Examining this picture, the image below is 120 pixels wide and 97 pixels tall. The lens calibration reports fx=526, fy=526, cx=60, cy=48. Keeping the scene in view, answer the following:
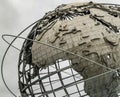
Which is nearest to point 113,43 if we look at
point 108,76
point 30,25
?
point 108,76

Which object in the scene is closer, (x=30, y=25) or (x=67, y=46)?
(x=67, y=46)

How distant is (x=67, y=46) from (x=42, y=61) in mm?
694

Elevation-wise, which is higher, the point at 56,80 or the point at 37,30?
the point at 37,30

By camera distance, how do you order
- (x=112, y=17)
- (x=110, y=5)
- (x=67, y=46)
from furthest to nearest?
(x=110, y=5)
(x=112, y=17)
(x=67, y=46)

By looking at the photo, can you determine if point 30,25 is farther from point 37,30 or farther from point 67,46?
point 67,46

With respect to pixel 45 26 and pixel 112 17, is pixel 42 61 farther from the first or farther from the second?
pixel 112 17

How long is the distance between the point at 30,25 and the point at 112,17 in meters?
2.03

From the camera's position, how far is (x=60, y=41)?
440 inches

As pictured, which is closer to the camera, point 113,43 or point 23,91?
point 113,43

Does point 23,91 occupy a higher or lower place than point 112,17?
lower

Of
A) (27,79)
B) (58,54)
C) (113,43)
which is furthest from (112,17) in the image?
(27,79)

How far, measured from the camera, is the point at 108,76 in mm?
11398

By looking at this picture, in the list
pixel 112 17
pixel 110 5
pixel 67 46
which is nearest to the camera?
pixel 67 46

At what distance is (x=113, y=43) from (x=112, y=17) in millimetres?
933
